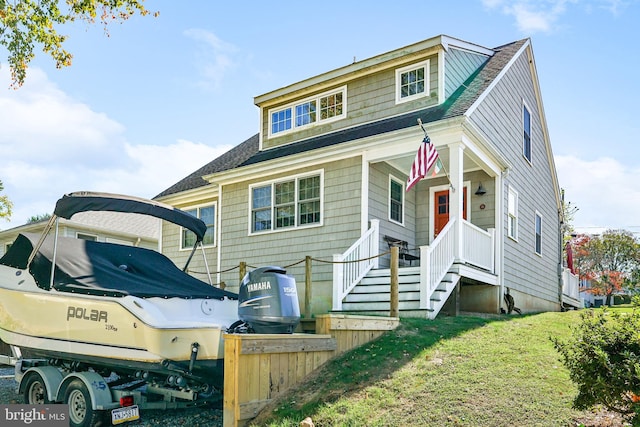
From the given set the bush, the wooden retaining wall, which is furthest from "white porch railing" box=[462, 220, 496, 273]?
the bush

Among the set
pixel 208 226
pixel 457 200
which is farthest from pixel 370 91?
pixel 208 226

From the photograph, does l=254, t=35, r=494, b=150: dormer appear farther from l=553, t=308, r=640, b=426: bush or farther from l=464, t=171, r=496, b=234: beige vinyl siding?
l=553, t=308, r=640, b=426: bush

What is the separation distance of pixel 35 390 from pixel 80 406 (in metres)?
1.15

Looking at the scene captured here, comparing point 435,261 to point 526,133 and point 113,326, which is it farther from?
point 526,133

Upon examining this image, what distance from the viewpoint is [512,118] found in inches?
584

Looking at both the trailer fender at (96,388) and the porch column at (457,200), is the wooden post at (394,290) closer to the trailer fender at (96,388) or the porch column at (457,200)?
the porch column at (457,200)

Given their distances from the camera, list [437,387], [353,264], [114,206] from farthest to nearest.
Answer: [353,264], [114,206], [437,387]

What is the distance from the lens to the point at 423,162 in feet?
33.8

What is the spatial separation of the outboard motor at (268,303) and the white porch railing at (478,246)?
5568mm

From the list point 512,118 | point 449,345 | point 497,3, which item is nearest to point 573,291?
point 512,118

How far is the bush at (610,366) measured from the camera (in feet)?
14.8

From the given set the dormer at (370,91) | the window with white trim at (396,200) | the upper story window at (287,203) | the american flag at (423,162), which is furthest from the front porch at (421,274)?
the dormer at (370,91)

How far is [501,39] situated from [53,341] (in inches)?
590

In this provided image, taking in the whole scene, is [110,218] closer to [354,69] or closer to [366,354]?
[354,69]
